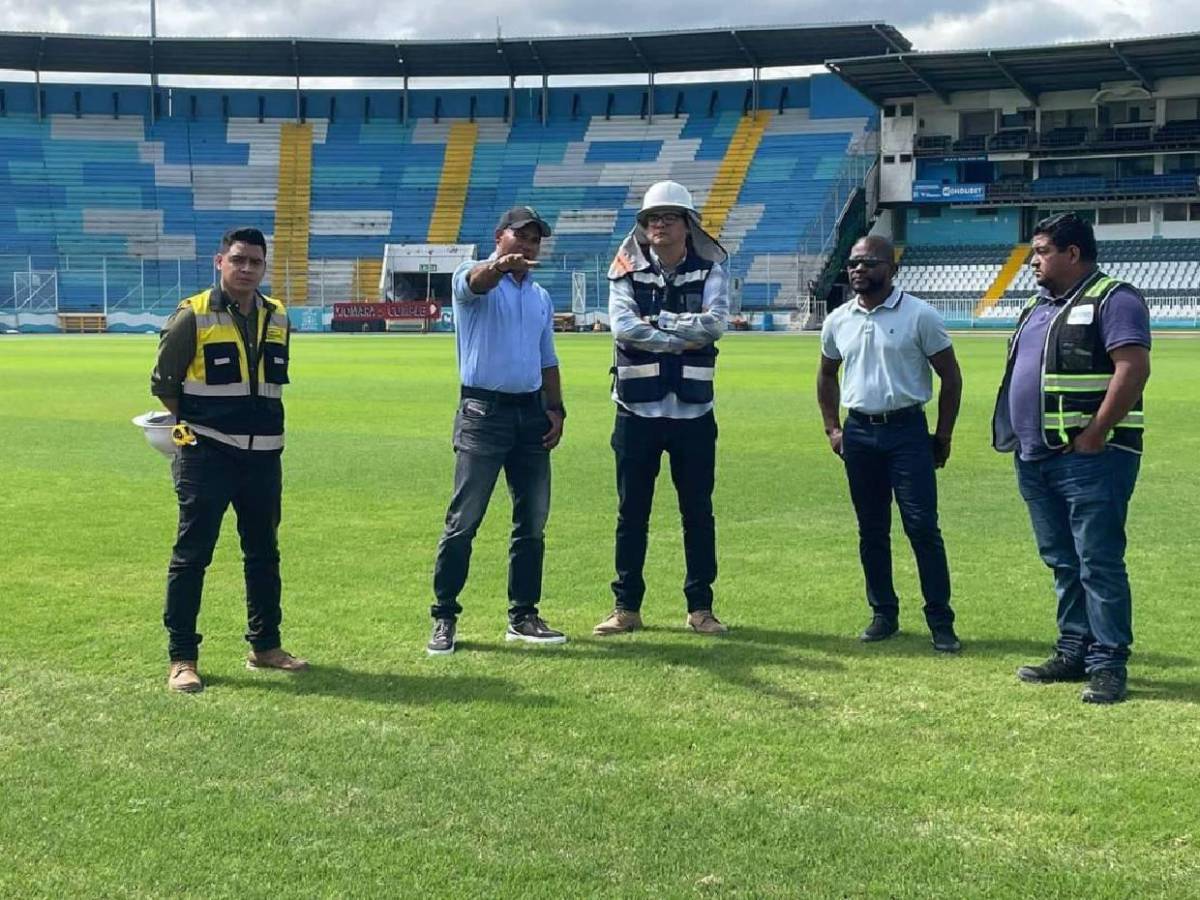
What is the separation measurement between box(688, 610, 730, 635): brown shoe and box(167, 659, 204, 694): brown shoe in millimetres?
2290

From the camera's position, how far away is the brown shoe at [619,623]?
6.00 m

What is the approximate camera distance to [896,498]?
5.87 meters

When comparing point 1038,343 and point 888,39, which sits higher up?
point 888,39

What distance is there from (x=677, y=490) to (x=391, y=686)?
1.75 m

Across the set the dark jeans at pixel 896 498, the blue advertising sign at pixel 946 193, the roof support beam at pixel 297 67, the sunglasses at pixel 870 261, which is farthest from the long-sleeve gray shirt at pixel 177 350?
the roof support beam at pixel 297 67

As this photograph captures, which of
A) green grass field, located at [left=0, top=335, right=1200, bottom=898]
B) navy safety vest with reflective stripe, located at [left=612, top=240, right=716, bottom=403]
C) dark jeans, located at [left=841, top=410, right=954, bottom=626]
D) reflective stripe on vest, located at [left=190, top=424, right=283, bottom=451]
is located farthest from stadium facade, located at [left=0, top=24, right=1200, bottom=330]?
reflective stripe on vest, located at [left=190, top=424, right=283, bottom=451]

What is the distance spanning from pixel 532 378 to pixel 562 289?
5227cm

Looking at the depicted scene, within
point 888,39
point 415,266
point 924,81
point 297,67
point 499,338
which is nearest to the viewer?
point 499,338

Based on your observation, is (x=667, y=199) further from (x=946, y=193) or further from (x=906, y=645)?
(x=946, y=193)

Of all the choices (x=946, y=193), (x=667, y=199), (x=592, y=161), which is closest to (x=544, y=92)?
(x=592, y=161)

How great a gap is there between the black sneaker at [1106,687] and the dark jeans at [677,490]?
184cm

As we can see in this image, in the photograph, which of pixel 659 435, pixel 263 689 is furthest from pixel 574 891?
pixel 659 435

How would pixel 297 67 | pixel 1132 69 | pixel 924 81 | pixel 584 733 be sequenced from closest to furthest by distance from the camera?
pixel 584 733, pixel 1132 69, pixel 924 81, pixel 297 67

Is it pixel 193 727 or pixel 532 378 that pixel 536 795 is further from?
pixel 532 378
